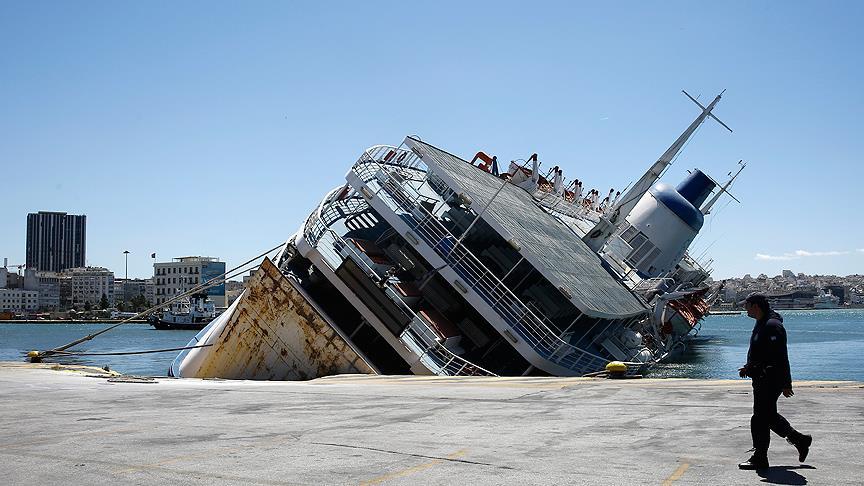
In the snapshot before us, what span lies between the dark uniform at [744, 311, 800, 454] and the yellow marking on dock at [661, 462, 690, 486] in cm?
75

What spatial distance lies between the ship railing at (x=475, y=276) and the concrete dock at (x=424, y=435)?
31.4ft

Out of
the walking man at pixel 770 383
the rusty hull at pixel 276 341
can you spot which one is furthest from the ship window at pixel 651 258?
the walking man at pixel 770 383

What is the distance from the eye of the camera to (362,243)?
104ft

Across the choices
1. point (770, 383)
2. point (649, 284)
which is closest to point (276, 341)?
point (770, 383)

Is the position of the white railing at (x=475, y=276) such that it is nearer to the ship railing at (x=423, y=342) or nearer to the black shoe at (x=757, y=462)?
the ship railing at (x=423, y=342)

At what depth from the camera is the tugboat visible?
414 feet

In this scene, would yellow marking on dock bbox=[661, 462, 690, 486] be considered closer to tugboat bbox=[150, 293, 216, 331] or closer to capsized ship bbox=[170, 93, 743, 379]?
capsized ship bbox=[170, 93, 743, 379]

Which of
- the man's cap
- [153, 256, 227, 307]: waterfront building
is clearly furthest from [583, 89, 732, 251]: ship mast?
[153, 256, 227, 307]: waterfront building

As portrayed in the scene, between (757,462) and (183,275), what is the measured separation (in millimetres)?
183356

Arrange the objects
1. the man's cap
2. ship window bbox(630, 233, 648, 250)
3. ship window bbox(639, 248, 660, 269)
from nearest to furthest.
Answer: the man's cap, ship window bbox(639, 248, 660, 269), ship window bbox(630, 233, 648, 250)

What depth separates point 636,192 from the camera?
4447 cm

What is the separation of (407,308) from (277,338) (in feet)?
15.1

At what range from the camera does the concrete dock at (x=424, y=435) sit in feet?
27.1

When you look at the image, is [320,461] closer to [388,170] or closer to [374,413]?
[374,413]
